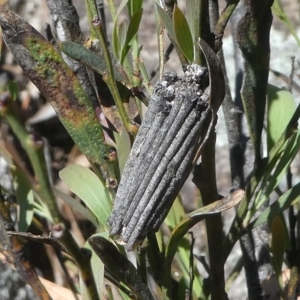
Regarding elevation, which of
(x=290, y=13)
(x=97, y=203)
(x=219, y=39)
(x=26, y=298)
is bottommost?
(x=26, y=298)

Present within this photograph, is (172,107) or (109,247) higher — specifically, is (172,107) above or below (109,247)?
above

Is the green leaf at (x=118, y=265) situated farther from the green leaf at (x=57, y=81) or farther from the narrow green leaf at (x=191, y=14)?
the narrow green leaf at (x=191, y=14)

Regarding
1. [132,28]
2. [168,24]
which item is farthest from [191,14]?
[132,28]

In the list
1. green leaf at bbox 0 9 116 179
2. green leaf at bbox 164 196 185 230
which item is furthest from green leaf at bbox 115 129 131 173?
green leaf at bbox 164 196 185 230

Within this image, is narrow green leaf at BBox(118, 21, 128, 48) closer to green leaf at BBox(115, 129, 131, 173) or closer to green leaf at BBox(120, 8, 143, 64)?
green leaf at BBox(120, 8, 143, 64)

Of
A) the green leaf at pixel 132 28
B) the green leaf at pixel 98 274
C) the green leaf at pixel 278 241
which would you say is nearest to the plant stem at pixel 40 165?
the green leaf at pixel 98 274

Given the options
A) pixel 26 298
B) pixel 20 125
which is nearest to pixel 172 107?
pixel 20 125

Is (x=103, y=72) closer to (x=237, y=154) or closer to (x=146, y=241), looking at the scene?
(x=146, y=241)
